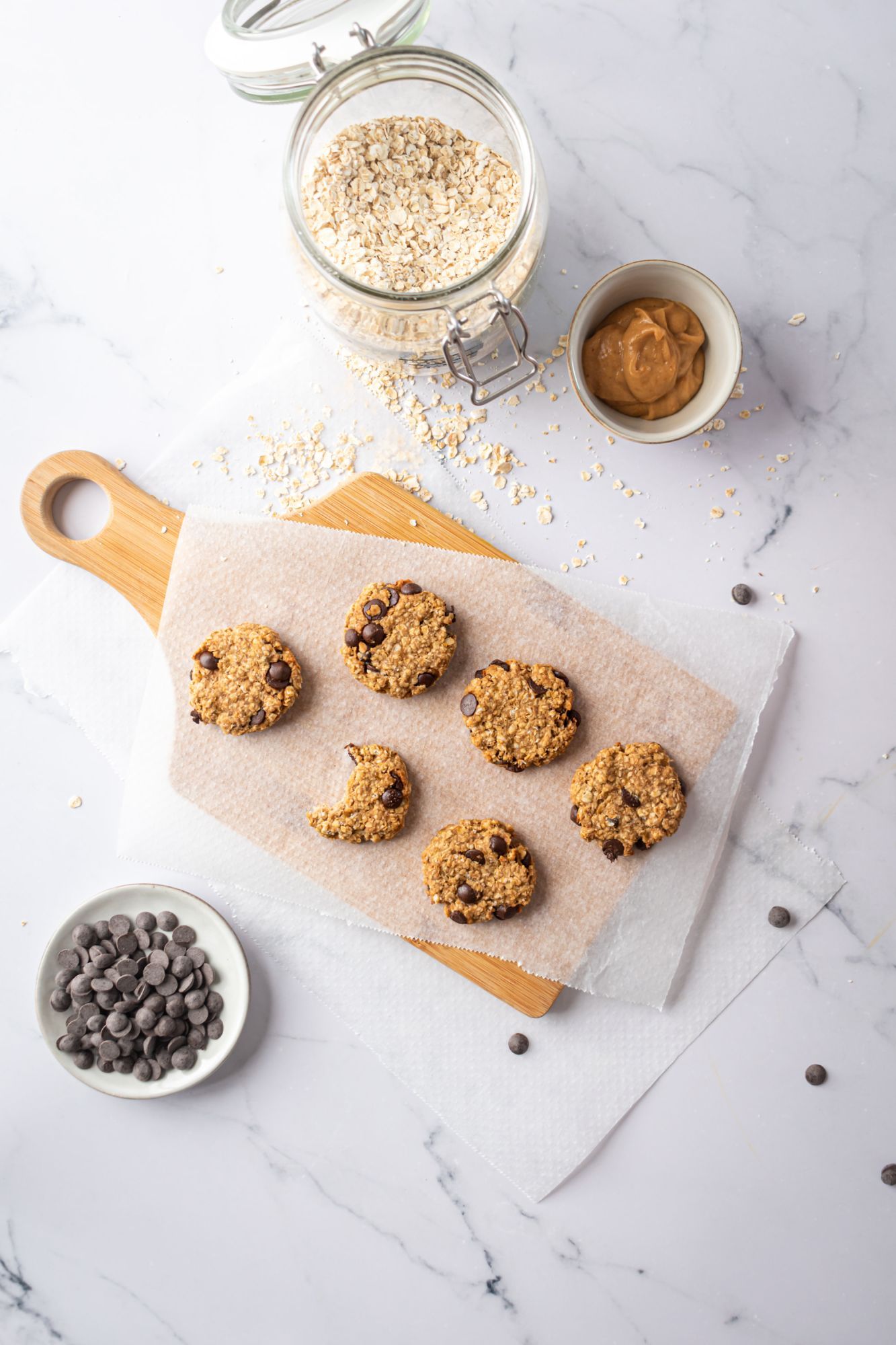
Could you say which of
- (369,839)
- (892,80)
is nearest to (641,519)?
(369,839)

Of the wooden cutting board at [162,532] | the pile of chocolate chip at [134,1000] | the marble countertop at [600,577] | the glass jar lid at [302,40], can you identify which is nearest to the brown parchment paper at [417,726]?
the wooden cutting board at [162,532]

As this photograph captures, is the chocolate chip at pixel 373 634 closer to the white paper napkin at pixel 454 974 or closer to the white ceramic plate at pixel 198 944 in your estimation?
the white paper napkin at pixel 454 974

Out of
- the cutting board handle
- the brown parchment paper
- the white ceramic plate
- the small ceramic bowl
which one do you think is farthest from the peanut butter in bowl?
the white ceramic plate

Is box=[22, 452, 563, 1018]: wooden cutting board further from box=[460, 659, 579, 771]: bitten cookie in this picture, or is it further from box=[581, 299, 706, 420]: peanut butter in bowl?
box=[581, 299, 706, 420]: peanut butter in bowl

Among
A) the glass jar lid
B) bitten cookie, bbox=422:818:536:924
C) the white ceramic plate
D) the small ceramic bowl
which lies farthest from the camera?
the white ceramic plate

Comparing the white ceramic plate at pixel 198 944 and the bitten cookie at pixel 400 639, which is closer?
the bitten cookie at pixel 400 639

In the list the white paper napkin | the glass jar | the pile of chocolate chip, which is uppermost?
the glass jar
